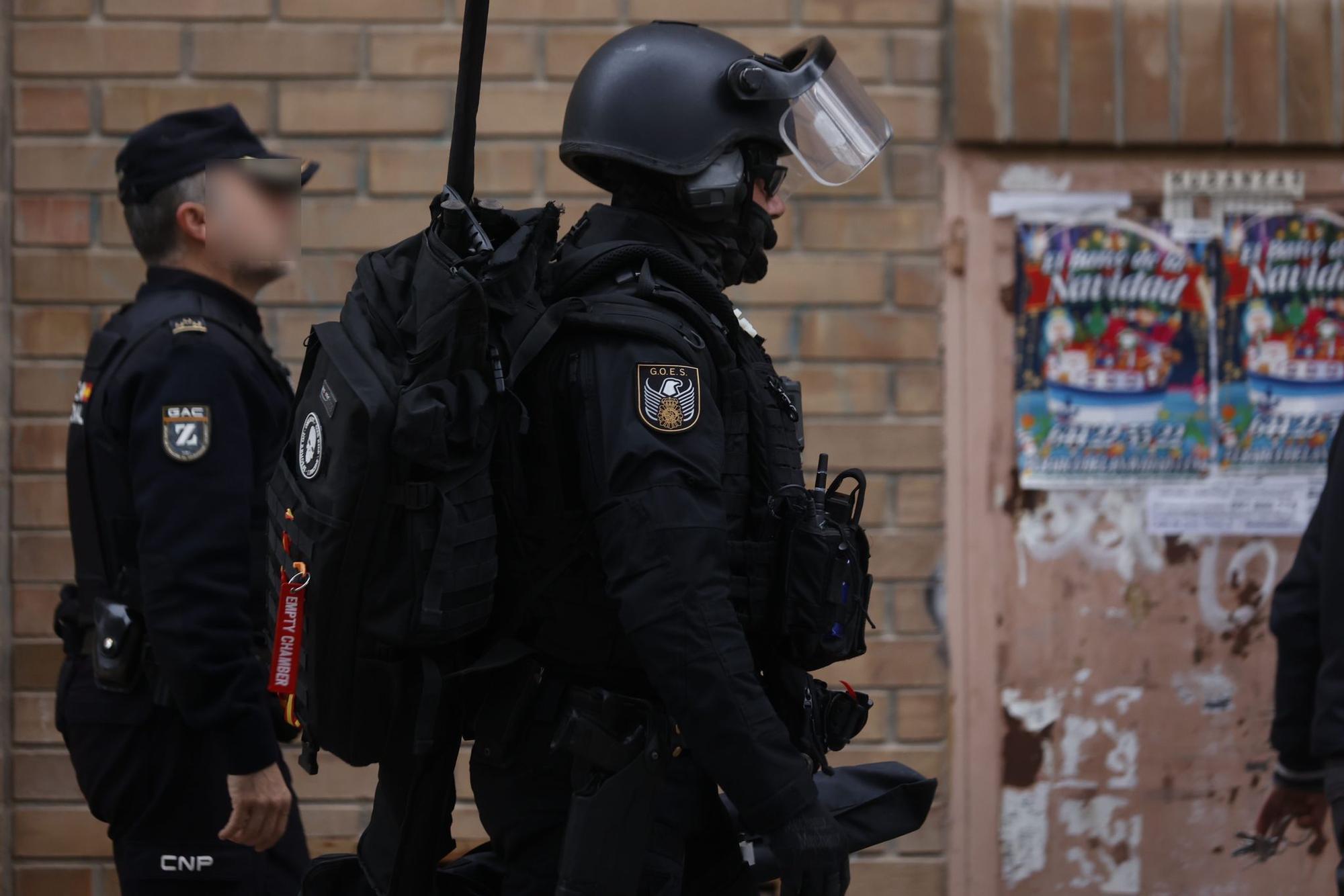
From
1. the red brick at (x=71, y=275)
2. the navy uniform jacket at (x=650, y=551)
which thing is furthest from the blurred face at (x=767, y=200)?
the red brick at (x=71, y=275)

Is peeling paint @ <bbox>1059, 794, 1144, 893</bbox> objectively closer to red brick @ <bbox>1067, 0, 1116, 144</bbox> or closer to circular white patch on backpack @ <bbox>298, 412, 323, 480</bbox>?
red brick @ <bbox>1067, 0, 1116, 144</bbox>

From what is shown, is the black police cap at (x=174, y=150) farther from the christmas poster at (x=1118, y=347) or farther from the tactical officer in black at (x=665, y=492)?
the christmas poster at (x=1118, y=347)

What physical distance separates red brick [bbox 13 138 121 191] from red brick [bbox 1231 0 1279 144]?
2.96 m

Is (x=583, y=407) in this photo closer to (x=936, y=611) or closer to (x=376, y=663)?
(x=376, y=663)

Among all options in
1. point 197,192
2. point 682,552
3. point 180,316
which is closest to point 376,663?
point 682,552

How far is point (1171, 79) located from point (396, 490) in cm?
272

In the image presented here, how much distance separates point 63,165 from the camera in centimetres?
387

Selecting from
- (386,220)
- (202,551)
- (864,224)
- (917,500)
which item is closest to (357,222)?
(386,220)

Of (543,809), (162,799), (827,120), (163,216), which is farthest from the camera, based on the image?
(163,216)

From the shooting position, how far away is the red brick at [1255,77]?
12.7 ft

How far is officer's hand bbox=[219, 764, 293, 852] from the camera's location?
8.82 ft

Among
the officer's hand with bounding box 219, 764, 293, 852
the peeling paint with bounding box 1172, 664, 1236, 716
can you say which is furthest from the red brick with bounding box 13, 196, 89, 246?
the peeling paint with bounding box 1172, 664, 1236, 716

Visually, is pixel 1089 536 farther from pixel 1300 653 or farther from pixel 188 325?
pixel 188 325

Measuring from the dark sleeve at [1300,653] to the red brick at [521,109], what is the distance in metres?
2.14
